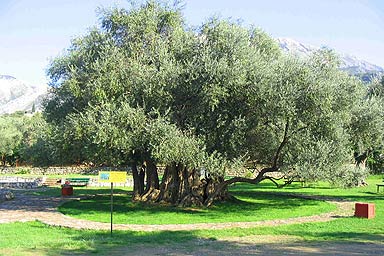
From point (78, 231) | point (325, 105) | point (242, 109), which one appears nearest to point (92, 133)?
point (78, 231)

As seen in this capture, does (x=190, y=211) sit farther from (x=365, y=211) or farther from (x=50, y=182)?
(x=50, y=182)

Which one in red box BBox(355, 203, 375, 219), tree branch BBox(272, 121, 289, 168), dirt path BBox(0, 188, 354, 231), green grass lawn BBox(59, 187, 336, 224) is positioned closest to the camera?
dirt path BBox(0, 188, 354, 231)

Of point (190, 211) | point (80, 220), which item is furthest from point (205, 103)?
point (80, 220)

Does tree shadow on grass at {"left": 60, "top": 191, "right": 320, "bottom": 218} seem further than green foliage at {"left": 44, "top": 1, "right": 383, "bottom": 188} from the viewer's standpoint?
Yes

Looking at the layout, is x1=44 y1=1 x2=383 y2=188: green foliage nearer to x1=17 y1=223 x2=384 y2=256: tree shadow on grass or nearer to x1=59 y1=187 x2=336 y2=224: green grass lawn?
x1=59 y1=187 x2=336 y2=224: green grass lawn

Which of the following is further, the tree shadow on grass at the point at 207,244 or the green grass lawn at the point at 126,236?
the green grass lawn at the point at 126,236

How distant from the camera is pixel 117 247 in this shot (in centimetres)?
1402

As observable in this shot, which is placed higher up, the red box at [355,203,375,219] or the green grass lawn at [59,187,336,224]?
the red box at [355,203,375,219]

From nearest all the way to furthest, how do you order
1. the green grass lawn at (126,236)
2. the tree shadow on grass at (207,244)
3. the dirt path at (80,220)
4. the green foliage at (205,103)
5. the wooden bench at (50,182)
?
1. the tree shadow on grass at (207,244)
2. the green grass lawn at (126,236)
3. the dirt path at (80,220)
4. the green foliage at (205,103)
5. the wooden bench at (50,182)

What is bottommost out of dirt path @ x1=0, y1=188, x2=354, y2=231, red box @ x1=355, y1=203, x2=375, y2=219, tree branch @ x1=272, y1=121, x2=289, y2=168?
dirt path @ x1=0, y1=188, x2=354, y2=231

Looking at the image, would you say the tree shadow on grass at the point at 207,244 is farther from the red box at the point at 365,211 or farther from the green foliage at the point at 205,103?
the green foliage at the point at 205,103

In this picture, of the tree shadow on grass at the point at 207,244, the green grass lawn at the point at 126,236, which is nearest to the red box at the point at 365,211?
the green grass lawn at the point at 126,236

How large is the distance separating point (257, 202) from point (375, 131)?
859 cm

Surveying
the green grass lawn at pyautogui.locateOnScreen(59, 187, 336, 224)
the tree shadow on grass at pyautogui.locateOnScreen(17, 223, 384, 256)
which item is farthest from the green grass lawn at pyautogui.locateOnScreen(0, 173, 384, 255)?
the green grass lawn at pyautogui.locateOnScreen(59, 187, 336, 224)
